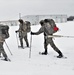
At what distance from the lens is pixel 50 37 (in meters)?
12.2

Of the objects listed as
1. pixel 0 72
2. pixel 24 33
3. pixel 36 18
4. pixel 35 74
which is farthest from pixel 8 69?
pixel 36 18

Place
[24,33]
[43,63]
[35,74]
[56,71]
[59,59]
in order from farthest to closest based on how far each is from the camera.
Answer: [24,33] → [59,59] → [43,63] → [56,71] → [35,74]

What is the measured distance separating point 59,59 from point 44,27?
59.0 inches

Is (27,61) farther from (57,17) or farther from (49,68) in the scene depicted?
(57,17)

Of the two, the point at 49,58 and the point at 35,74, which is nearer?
the point at 35,74

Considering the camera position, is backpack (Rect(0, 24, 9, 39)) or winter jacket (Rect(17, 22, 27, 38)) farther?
winter jacket (Rect(17, 22, 27, 38))

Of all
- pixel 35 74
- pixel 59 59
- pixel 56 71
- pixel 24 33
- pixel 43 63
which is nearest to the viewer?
pixel 35 74

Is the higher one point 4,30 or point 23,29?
point 4,30

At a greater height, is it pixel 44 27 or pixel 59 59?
pixel 44 27

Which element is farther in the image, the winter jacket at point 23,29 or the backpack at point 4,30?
the winter jacket at point 23,29

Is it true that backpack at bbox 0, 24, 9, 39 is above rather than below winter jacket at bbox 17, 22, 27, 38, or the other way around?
above

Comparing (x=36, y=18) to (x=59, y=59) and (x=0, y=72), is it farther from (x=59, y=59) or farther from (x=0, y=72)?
(x=0, y=72)

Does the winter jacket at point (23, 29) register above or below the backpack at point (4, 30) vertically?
below

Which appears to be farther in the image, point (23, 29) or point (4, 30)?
point (23, 29)
